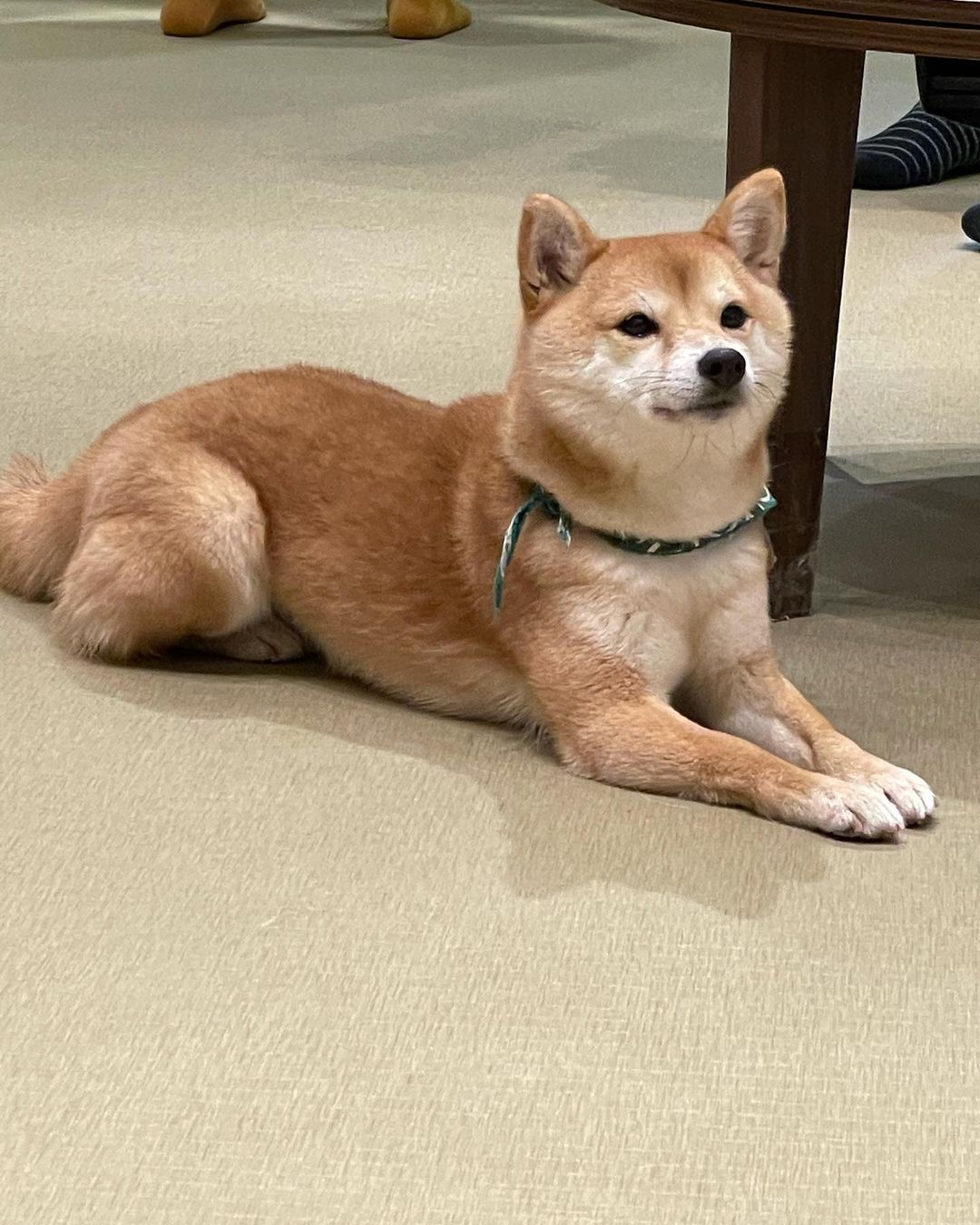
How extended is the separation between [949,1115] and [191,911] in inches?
26.8

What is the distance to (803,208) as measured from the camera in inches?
80.7

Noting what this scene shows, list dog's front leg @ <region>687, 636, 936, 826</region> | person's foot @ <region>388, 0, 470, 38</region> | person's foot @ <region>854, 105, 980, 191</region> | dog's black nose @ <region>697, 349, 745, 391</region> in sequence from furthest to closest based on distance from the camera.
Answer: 1. person's foot @ <region>388, 0, 470, 38</region>
2. person's foot @ <region>854, 105, 980, 191</region>
3. dog's front leg @ <region>687, 636, 936, 826</region>
4. dog's black nose @ <region>697, 349, 745, 391</region>

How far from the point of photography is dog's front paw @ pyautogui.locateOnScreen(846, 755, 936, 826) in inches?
67.5

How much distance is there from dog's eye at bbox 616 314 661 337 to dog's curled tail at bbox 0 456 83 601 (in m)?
0.74

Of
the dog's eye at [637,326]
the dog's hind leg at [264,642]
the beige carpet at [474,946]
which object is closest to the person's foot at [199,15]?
the beige carpet at [474,946]

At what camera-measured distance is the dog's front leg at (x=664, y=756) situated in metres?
1.69

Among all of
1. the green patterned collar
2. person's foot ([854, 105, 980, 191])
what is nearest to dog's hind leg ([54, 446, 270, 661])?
the green patterned collar

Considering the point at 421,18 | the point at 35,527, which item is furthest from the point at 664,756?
the point at 421,18

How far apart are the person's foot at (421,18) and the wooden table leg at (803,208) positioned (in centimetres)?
393

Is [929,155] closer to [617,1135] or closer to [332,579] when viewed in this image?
[332,579]

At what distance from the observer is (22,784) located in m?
1.81

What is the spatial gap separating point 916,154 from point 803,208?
2.14m

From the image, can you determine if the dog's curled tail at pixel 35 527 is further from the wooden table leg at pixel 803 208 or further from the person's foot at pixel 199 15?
the person's foot at pixel 199 15

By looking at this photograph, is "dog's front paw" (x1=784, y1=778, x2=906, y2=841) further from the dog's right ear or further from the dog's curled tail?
the dog's curled tail
